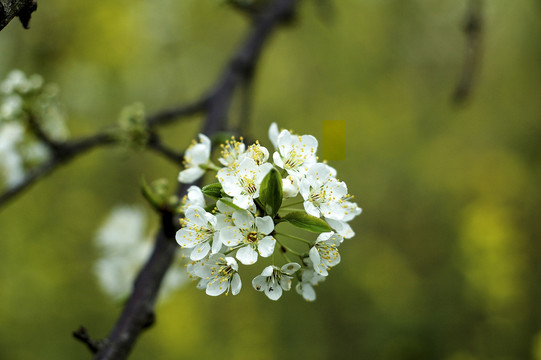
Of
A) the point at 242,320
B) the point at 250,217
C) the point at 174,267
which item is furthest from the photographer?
the point at 242,320

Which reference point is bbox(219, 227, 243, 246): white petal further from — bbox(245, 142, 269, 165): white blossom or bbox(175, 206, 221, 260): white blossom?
bbox(245, 142, 269, 165): white blossom

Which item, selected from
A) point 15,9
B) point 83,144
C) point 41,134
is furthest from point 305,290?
point 41,134

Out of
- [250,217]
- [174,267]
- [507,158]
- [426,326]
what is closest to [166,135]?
[174,267]

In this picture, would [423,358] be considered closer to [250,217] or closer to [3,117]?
[250,217]

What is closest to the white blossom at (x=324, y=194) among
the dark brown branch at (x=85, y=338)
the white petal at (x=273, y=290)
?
the white petal at (x=273, y=290)

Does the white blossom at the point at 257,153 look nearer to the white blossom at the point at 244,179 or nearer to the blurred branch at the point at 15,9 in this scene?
the white blossom at the point at 244,179

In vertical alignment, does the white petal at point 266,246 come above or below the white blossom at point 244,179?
below

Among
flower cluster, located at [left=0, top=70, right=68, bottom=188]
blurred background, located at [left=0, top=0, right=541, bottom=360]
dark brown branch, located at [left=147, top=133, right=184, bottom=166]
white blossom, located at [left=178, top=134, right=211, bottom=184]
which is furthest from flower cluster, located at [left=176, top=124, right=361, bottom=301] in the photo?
flower cluster, located at [left=0, top=70, right=68, bottom=188]
